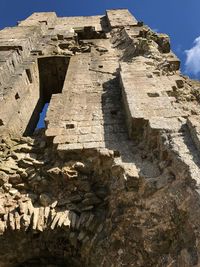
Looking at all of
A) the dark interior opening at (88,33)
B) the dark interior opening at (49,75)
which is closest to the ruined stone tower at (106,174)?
the dark interior opening at (49,75)

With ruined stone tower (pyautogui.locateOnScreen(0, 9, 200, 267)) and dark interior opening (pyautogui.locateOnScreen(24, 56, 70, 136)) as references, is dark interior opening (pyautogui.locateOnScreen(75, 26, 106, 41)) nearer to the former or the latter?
dark interior opening (pyautogui.locateOnScreen(24, 56, 70, 136))

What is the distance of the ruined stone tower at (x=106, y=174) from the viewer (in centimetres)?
323

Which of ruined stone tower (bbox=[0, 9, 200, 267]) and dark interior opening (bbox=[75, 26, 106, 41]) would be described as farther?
dark interior opening (bbox=[75, 26, 106, 41])

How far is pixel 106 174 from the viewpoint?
420cm

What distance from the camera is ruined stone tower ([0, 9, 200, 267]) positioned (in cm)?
323

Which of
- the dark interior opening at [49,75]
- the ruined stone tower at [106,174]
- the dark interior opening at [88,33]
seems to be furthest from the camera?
the dark interior opening at [88,33]

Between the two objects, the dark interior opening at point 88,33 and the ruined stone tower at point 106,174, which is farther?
the dark interior opening at point 88,33

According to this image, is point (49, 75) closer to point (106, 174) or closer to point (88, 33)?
point (88, 33)

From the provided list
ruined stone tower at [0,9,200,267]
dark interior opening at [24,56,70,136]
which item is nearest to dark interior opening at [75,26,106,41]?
dark interior opening at [24,56,70,136]

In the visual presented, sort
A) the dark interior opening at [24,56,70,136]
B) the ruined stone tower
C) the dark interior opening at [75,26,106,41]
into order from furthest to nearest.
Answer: the dark interior opening at [75,26,106,41] → the dark interior opening at [24,56,70,136] → the ruined stone tower

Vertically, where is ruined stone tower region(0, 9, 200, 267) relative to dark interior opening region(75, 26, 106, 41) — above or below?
below

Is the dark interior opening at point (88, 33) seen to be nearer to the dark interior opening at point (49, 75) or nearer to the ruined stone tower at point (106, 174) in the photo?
the dark interior opening at point (49, 75)

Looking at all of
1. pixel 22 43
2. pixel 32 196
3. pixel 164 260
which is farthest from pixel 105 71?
pixel 164 260

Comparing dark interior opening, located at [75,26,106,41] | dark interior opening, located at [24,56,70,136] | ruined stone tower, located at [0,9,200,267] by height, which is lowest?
ruined stone tower, located at [0,9,200,267]
